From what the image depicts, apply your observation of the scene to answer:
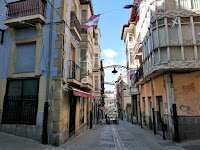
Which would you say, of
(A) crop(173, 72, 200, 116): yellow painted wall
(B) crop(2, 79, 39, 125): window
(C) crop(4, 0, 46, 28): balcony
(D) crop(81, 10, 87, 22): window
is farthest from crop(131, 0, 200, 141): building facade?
(B) crop(2, 79, 39, 125): window

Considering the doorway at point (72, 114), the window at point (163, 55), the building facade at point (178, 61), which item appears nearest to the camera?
the building facade at point (178, 61)

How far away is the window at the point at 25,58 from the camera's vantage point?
9.02 m

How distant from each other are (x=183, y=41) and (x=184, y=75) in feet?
7.15

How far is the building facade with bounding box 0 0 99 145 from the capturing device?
8.04 m

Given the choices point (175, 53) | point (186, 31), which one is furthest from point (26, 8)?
point (186, 31)

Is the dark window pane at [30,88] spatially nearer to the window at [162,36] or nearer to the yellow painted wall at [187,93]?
the window at [162,36]

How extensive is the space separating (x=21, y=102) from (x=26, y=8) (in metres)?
5.68

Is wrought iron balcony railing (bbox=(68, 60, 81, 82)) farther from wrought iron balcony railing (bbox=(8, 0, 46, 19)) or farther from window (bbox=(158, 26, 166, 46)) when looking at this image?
window (bbox=(158, 26, 166, 46))

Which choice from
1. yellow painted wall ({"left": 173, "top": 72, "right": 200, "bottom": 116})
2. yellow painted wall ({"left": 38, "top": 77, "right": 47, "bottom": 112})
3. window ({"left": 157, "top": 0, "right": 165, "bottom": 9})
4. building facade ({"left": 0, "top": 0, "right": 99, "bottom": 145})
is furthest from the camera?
window ({"left": 157, "top": 0, "right": 165, "bottom": 9})

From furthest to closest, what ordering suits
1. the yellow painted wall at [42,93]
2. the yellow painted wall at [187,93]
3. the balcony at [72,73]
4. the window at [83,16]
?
1. the window at [83,16]
2. the balcony at [72,73]
3. the yellow painted wall at [187,93]
4. the yellow painted wall at [42,93]

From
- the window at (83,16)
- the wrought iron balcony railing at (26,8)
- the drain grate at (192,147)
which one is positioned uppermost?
the window at (83,16)

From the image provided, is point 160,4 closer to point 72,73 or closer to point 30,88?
point 72,73

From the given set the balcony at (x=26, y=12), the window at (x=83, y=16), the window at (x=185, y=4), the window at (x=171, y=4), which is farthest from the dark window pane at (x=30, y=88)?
the window at (x=185, y=4)

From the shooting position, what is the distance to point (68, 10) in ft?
32.9
